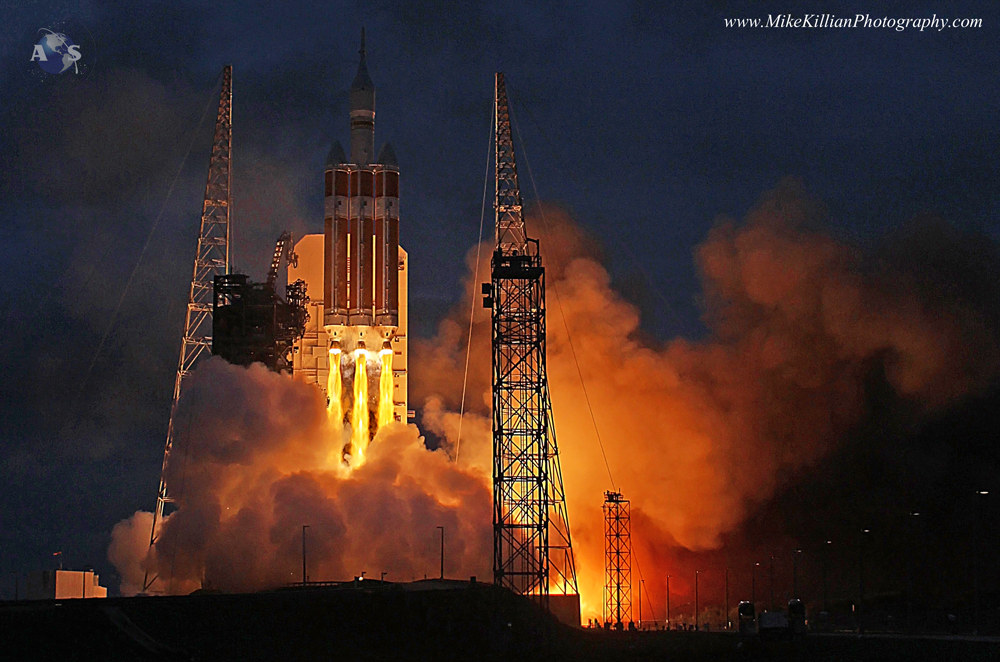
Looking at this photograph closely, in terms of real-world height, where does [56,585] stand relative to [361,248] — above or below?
below

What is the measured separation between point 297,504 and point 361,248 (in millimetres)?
17600

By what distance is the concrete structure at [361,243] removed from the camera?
108625 millimetres

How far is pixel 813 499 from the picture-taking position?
117750 millimetres

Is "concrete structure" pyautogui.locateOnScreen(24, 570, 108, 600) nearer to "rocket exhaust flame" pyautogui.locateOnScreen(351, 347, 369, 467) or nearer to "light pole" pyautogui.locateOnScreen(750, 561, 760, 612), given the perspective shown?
"rocket exhaust flame" pyautogui.locateOnScreen(351, 347, 369, 467)

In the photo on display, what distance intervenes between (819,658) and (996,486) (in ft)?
149

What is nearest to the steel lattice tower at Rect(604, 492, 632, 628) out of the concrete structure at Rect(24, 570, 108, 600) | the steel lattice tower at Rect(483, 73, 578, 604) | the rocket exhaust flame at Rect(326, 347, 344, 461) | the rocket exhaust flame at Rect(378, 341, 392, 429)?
the steel lattice tower at Rect(483, 73, 578, 604)

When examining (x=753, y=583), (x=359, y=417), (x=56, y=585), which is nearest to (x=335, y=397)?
(x=359, y=417)

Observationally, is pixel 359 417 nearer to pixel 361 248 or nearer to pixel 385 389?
pixel 385 389

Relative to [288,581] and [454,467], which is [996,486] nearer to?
[454,467]

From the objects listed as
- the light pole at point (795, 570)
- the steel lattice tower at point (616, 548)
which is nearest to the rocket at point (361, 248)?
the steel lattice tower at point (616, 548)

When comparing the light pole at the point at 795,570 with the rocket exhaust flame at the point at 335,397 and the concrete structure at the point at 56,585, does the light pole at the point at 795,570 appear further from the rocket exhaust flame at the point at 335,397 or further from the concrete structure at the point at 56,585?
the concrete structure at the point at 56,585

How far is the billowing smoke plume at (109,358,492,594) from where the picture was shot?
102500 millimetres

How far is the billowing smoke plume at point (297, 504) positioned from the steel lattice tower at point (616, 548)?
919 cm

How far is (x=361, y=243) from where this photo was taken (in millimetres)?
108875
